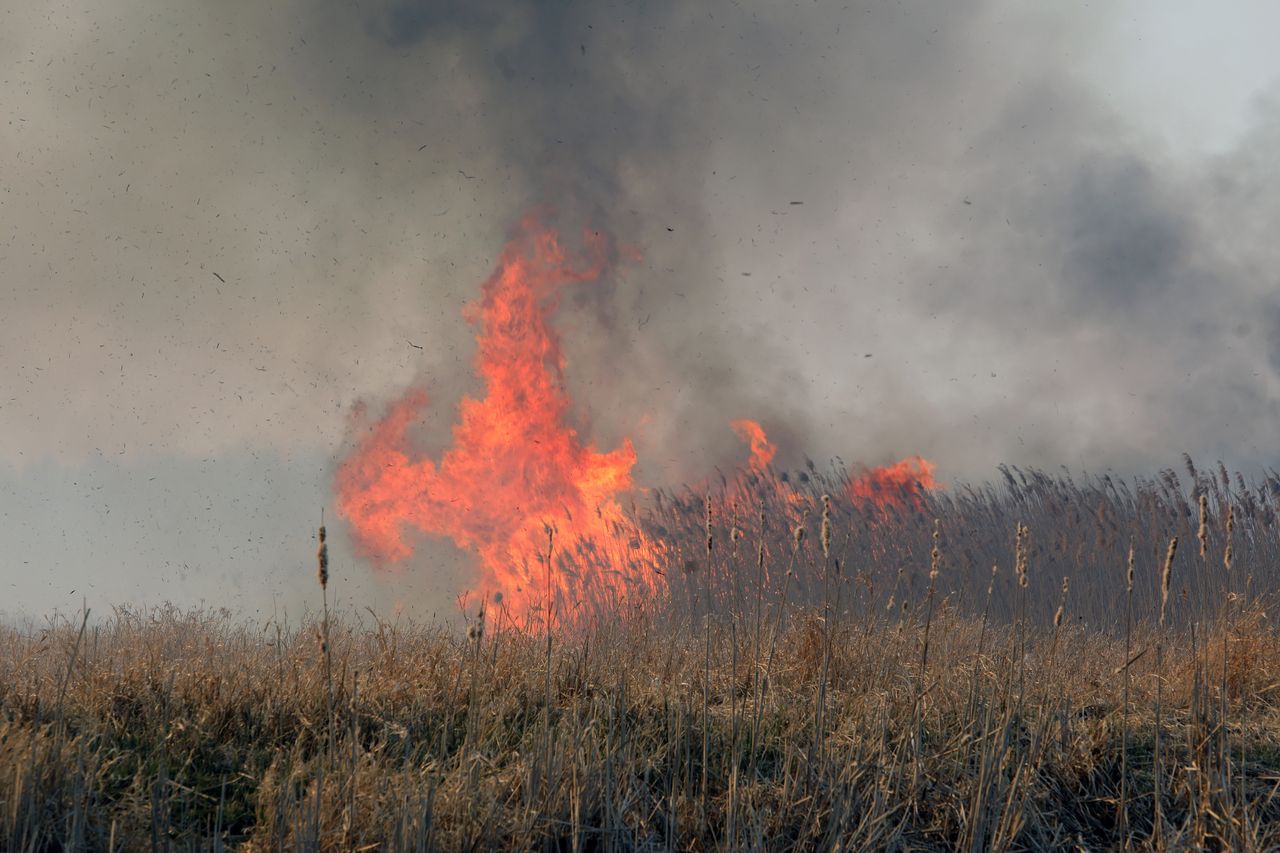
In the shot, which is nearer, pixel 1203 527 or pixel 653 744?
pixel 1203 527

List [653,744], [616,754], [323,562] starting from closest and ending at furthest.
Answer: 1. [323,562]
2. [616,754]
3. [653,744]

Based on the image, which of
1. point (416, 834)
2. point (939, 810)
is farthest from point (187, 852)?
point (939, 810)

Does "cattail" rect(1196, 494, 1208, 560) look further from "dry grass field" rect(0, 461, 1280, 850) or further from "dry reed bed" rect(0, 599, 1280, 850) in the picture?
"dry reed bed" rect(0, 599, 1280, 850)

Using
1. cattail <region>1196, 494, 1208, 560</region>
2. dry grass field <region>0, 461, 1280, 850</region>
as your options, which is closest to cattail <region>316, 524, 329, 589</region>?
dry grass field <region>0, 461, 1280, 850</region>

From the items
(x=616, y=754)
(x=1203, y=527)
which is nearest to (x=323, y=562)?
(x=616, y=754)

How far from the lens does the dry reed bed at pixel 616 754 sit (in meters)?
3.05

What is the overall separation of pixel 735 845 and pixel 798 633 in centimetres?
313

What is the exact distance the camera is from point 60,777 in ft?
10.3

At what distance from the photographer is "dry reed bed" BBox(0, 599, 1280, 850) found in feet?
10.0

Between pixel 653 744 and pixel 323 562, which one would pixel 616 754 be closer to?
pixel 653 744

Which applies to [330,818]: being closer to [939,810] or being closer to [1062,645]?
[939,810]

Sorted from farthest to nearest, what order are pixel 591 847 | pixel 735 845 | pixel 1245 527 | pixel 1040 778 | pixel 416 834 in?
pixel 1245 527 → pixel 1040 778 → pixel 591 847 → pixel 735 845 → pixel 416 834

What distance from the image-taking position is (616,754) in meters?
3.68

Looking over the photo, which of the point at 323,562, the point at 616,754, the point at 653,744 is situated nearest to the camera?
the point at 323,562
